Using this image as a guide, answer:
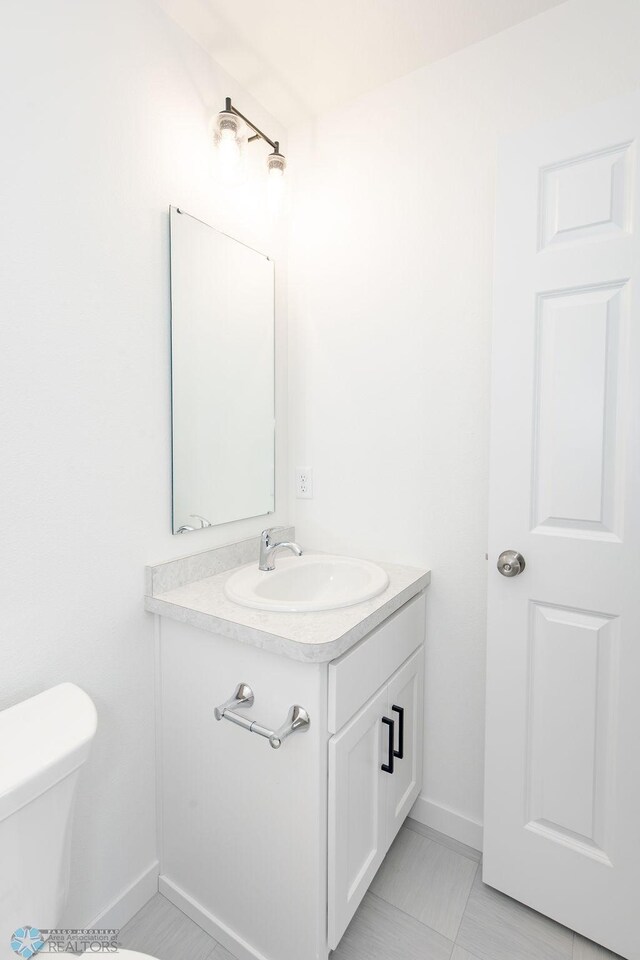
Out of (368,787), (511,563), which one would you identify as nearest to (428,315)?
(511,563)

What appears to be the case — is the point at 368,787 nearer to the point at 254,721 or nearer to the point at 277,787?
the point at 277,787

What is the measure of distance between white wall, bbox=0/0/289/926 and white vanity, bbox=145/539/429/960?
0.12 m

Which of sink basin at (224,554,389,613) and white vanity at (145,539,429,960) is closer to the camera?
white vanity at (145,539,429,960)

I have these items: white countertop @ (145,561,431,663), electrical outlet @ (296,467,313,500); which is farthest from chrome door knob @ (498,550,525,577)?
electrical outlet @ (296,467,313,500)

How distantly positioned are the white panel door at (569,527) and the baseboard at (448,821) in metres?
0.17

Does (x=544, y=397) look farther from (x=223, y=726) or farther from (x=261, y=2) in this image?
(x=261, y=2)

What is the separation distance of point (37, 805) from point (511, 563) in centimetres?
114

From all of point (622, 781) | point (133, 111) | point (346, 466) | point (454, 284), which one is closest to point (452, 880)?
point (622, 781)

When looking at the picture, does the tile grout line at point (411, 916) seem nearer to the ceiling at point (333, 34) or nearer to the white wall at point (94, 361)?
the white wall at point (94, 361)

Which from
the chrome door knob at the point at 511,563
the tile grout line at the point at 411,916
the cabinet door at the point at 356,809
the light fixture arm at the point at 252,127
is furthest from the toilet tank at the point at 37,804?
the light fixture arm at the point at 252,127

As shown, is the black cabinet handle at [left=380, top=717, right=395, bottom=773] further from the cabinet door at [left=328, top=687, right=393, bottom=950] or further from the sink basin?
the sink basin

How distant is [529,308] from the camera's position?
1202 millimetres

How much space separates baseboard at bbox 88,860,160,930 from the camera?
3.94 feet

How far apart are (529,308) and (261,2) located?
110 cm
